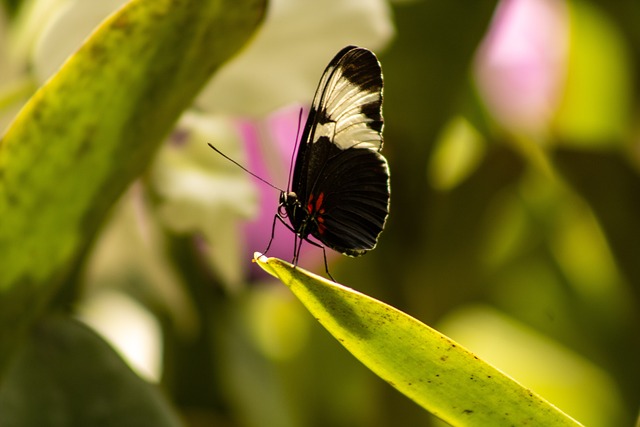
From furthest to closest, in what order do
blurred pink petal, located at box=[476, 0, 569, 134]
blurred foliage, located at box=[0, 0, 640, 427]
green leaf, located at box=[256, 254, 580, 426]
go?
blurred pink petal, located at box=[476, 0, 569, 134] < blurred foliage, located at box=[0, 0, 640, 427] < green leaf, located at box=[256, 254, 580, 426]

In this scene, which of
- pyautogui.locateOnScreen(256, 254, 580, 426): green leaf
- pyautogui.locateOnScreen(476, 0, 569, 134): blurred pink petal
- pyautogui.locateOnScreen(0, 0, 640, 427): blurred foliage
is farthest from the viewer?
pyautogui.locateOnScreen(476, 0, 569, 134): blurred pink petal

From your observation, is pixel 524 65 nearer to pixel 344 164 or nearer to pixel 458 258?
pixel 458 258

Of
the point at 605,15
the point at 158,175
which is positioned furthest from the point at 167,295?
the point at 605,15

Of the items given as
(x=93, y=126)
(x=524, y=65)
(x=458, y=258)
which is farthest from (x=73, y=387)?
(x=524, y=65)

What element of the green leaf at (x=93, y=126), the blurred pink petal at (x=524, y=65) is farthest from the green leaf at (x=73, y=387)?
Answer: the blurred pink petal at (x=524, y=65)

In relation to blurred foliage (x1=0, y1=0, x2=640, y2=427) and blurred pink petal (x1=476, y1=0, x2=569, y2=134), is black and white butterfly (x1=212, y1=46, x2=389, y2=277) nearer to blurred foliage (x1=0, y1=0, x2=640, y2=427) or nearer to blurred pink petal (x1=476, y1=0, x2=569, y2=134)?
blurred foliage (x1=0, y1=0, x2=640, y2=427)

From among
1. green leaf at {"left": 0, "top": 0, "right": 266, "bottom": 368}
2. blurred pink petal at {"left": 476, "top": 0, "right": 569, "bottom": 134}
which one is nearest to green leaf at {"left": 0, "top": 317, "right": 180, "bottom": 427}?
green leaf at {"left": 0, "top": 0, "right": 266, "bottom": 368}
